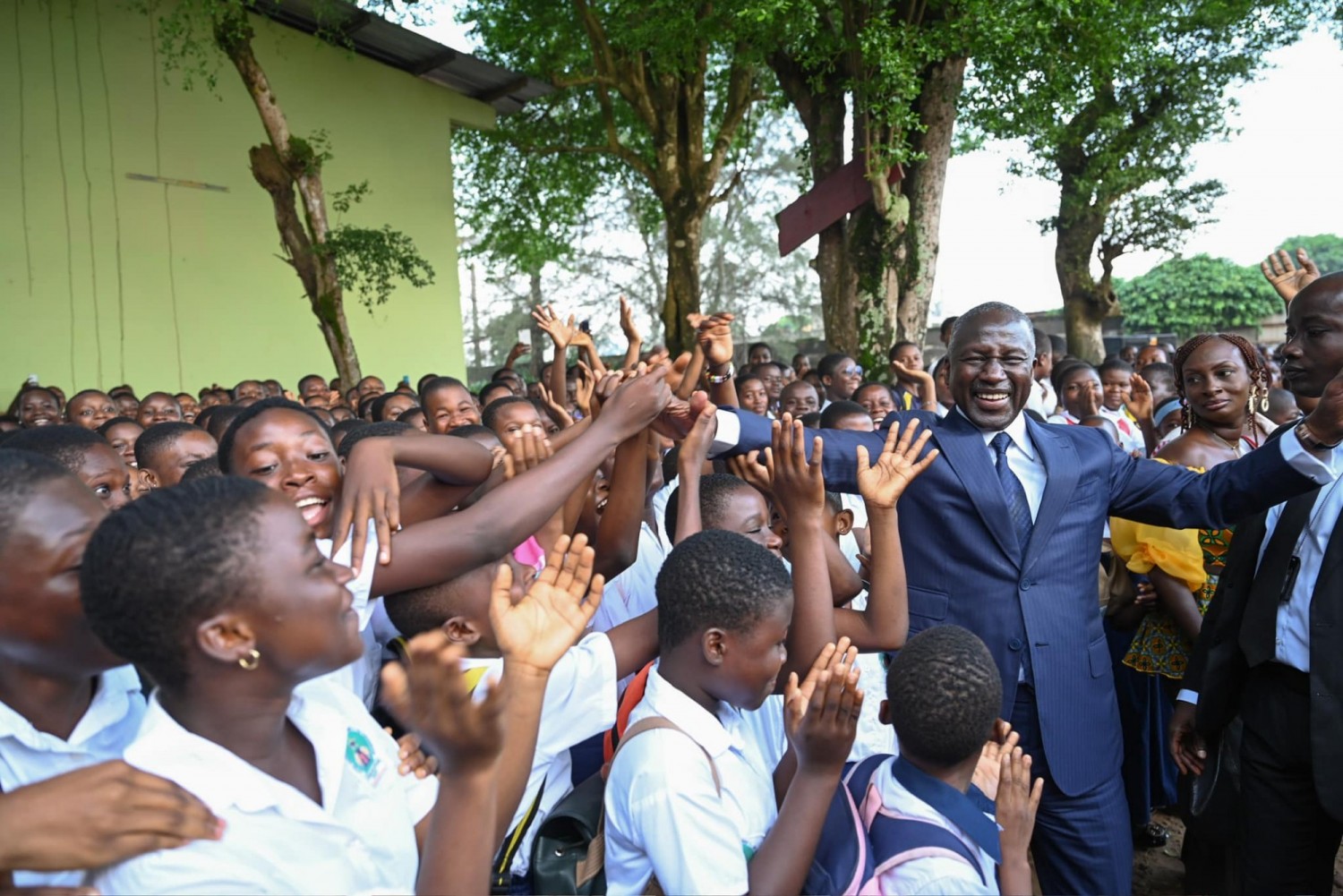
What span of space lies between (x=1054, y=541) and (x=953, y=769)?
2.89ft

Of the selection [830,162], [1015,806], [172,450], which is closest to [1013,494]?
[1015,806]

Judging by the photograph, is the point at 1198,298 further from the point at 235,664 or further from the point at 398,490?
the point at 235,664

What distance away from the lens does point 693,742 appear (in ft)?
6.38

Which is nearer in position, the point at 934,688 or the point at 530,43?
the point at 934,688

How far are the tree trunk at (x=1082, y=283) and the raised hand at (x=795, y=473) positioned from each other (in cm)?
1463

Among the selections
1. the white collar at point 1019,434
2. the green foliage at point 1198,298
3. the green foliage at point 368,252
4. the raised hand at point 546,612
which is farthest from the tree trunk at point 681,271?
the green foliage at point 1198,298

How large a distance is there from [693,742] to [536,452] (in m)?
A: 0.96

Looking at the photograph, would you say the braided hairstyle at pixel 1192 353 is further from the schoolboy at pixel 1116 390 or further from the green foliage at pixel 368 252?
the green foliage at pixel 368 252

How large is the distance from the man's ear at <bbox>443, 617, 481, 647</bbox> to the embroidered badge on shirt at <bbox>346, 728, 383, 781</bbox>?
1.70ft

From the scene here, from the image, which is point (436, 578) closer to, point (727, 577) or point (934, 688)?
point (727, 577)

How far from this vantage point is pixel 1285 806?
8.29 ft

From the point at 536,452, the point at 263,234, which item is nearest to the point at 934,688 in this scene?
the point at 536,452

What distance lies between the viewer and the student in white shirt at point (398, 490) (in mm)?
2096

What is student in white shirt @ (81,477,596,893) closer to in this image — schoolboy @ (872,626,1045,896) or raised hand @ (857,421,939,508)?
schoolboy @ (872,626,1045,896)
